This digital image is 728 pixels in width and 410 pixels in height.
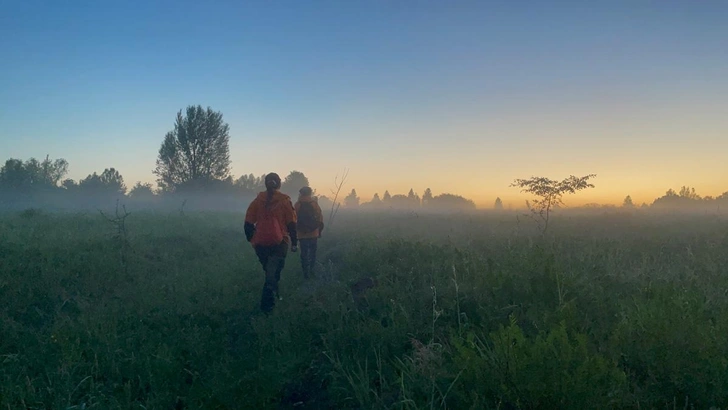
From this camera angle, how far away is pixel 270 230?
267 inches

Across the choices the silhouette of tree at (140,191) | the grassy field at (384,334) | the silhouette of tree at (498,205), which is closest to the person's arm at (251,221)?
the grassy field at (384,334)

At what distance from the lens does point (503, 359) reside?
301 centimetres

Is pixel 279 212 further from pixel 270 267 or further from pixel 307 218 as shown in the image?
pixel 307 218

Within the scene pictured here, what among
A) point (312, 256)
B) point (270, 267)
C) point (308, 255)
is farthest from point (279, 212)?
point (308, 255)

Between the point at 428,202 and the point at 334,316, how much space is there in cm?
6688

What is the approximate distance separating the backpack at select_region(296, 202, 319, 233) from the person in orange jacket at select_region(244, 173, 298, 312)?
7.28 ft

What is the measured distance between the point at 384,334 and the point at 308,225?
5.01 metres

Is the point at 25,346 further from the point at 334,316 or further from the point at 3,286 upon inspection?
the point at 334,316

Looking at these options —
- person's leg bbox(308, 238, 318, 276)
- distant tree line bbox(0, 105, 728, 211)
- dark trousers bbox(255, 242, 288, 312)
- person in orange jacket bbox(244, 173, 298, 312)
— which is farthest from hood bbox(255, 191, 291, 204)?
distant tree line bbox(0, 105, 728, 211)

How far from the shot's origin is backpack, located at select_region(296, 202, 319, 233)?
30.6ft

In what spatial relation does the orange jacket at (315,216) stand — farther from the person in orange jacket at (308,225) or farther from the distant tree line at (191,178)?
the distant tree line at (191,178)

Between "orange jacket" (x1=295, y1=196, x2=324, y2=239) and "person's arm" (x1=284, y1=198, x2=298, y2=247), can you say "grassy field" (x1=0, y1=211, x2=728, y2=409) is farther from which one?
"person's arm" (x1=284, y1=198, x2=298, y2=247)

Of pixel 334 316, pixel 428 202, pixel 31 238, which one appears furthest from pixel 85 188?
pixel 334 316

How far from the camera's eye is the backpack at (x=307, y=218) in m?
9.34
